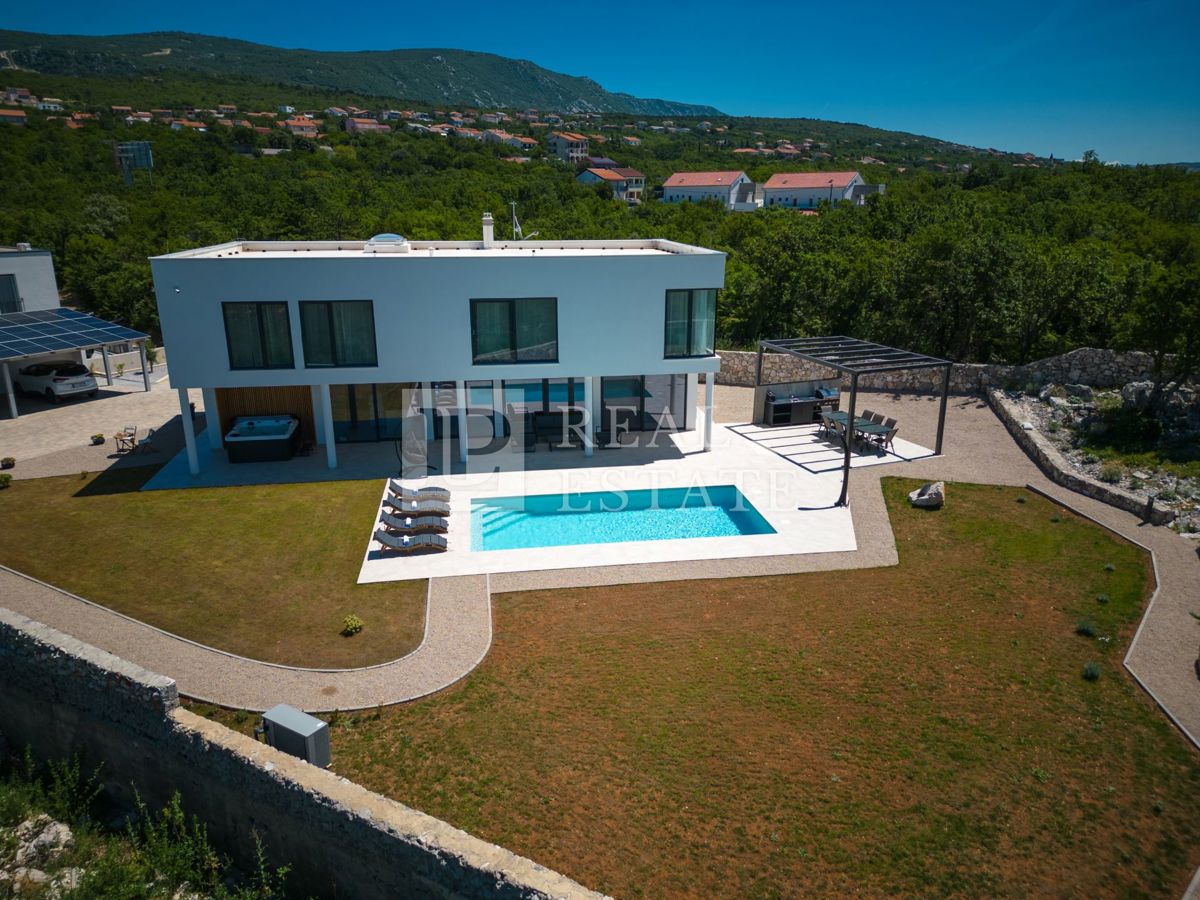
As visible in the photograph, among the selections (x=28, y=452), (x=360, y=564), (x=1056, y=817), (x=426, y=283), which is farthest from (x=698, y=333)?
(x=28, y=452)

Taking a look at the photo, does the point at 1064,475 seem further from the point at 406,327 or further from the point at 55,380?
the point at 55,380

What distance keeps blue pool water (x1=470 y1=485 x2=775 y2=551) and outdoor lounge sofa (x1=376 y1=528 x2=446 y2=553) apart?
0.72 m

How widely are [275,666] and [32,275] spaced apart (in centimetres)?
2661

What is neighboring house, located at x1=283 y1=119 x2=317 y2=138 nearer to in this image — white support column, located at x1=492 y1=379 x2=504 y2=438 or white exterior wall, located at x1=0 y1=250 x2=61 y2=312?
white exterior wall, located at x1=0 y1=250 x2=61 y2=312

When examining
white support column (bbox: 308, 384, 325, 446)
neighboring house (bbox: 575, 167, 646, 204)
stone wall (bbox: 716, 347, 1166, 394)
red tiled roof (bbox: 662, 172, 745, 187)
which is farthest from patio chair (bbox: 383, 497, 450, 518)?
red tiled roof (bbox: 662, 172, 745, 187)

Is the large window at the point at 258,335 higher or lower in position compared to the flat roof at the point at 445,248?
lower

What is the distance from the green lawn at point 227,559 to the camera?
12.9m

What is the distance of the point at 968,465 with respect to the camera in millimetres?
20750

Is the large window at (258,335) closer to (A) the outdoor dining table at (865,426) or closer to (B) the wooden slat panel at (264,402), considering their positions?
(B) the wooden slat panel at (264,402)

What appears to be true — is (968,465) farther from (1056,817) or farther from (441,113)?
(441,113)

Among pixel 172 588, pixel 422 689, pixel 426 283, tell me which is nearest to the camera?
pixel 422 689

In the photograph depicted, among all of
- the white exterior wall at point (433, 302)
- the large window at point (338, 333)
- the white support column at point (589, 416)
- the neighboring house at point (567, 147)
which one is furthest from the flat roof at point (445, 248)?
the neighboring house at point (567, 147)

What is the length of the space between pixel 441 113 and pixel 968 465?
199362 millimetres

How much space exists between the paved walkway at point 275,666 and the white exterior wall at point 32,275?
20.9 metres
